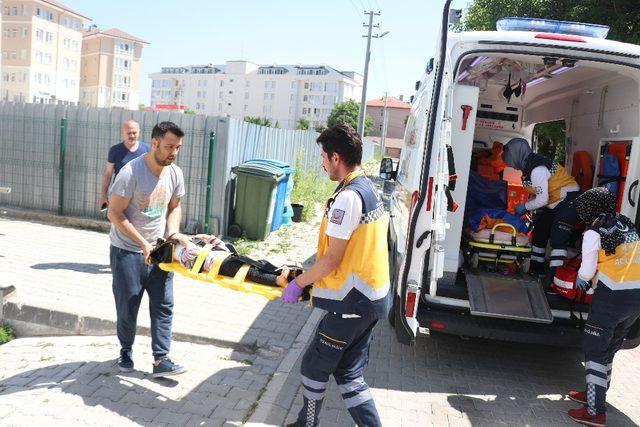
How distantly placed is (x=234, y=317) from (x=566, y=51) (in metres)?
3.82

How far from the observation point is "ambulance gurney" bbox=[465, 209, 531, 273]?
5242mm

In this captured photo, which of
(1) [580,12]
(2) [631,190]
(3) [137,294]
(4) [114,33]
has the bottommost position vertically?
(3) [137,294]

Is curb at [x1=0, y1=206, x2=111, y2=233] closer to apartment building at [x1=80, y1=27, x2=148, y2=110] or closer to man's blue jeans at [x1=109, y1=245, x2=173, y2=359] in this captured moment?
man's blue jeans at [x1=109, y1=245, x2=173, y2=359]

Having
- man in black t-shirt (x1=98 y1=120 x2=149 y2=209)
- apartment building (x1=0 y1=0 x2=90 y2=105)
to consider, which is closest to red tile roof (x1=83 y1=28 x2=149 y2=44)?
apartment building (x1=0 y1=0 x2=90 y2=105)

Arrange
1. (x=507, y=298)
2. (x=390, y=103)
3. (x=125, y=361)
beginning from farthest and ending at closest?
1. (x=390, y=103)
2. (x=507, y=298)
3. (x=125, y=361)

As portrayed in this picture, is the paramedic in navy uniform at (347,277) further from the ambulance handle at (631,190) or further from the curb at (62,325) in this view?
the ambulance handle at (631,190)

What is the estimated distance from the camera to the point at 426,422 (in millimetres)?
3912

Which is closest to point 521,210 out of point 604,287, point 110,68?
point 604,287

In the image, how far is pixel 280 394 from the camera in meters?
4.04

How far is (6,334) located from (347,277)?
3559 mm

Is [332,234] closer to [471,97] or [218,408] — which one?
[218,408]

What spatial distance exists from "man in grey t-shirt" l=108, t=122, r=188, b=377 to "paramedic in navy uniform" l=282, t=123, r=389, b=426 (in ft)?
3.67

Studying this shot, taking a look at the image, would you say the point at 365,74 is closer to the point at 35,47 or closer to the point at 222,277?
the point at 222,277

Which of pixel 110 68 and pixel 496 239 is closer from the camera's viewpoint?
pixel 496 239
